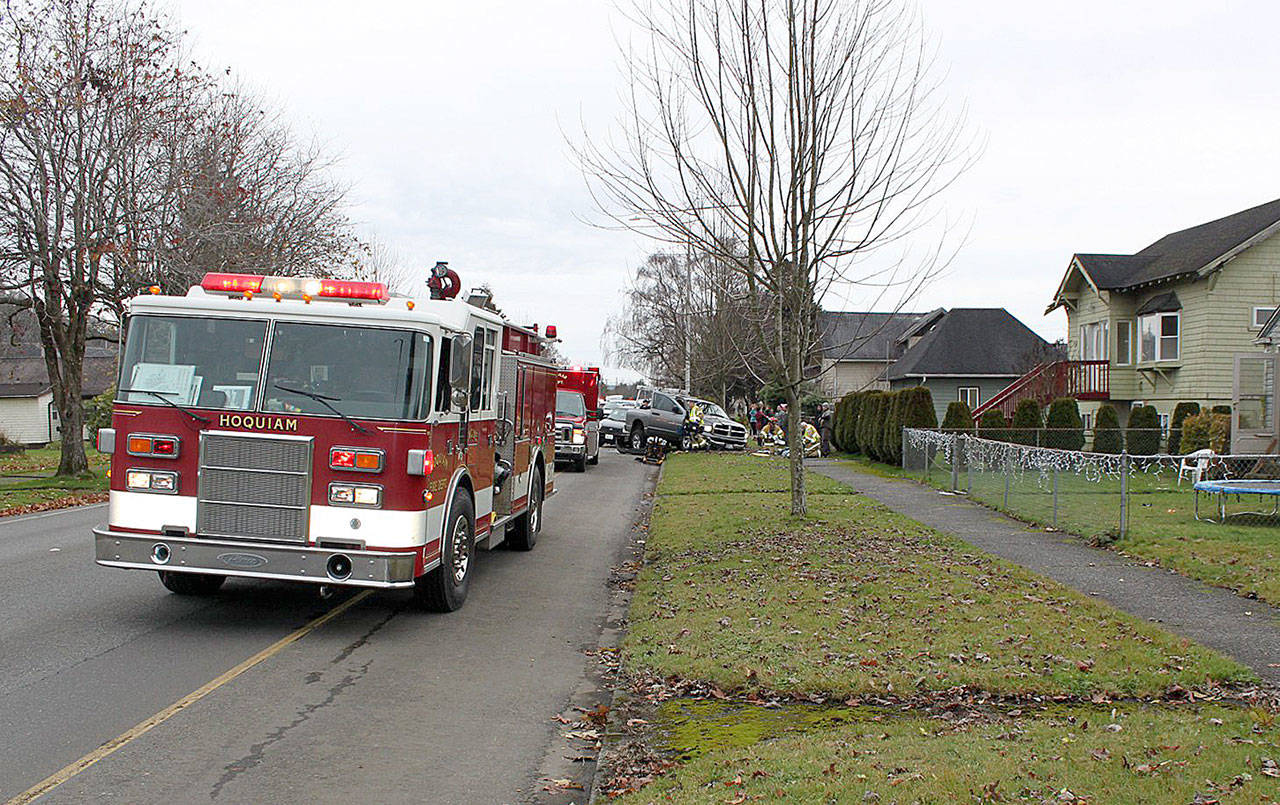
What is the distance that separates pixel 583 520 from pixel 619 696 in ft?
38.0

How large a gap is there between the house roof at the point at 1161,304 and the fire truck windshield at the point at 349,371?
27154mm

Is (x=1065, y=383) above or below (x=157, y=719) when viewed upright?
above

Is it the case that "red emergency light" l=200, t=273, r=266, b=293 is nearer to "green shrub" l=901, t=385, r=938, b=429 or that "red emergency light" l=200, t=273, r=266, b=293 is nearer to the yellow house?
"green shrub" l=901, t=385, r=938, b=429

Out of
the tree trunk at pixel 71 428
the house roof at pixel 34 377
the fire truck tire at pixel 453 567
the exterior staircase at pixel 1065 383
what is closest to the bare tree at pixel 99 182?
the tree trunk at pixel 71 428

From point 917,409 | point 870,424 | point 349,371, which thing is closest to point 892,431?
point 917,409

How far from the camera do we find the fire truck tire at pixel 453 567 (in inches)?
397

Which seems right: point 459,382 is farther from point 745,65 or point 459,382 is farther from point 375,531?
point 745,65

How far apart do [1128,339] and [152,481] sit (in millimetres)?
30797

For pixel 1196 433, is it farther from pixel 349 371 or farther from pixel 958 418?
pixel 349 371

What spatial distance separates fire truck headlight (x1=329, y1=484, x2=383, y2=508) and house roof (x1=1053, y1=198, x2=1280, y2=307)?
1042 inches

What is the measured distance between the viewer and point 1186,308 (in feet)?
100

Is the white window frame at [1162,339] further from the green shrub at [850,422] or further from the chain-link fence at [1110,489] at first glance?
the chain-link fence at [1110,489]

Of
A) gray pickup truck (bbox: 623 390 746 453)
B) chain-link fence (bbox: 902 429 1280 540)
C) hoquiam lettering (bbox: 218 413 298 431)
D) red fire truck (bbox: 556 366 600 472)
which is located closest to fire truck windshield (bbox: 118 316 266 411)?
hoquiam lettering (bbox: 218 413 298 431)

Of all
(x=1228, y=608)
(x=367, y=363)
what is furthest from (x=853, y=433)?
(x=367, y=363)
